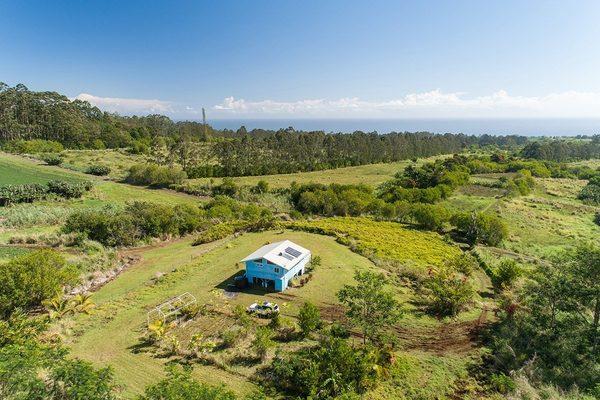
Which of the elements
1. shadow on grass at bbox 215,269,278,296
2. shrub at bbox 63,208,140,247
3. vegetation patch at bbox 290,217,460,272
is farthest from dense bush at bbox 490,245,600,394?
shrub at bbox 63,208,140,247

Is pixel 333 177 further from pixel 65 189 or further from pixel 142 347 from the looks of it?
pixel 142 347

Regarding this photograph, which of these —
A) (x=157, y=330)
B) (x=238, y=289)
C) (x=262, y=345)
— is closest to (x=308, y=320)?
(x=262, y=345)

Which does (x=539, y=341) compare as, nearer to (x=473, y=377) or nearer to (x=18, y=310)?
(x=473, y=377)

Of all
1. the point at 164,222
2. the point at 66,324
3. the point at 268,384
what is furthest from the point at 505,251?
the point at 66,324

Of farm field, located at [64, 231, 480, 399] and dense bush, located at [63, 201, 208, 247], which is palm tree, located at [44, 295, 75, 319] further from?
dense bush, located at [63, 201, 208, 247]

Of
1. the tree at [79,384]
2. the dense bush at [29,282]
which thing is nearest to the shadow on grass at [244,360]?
the tree at [79,384]
